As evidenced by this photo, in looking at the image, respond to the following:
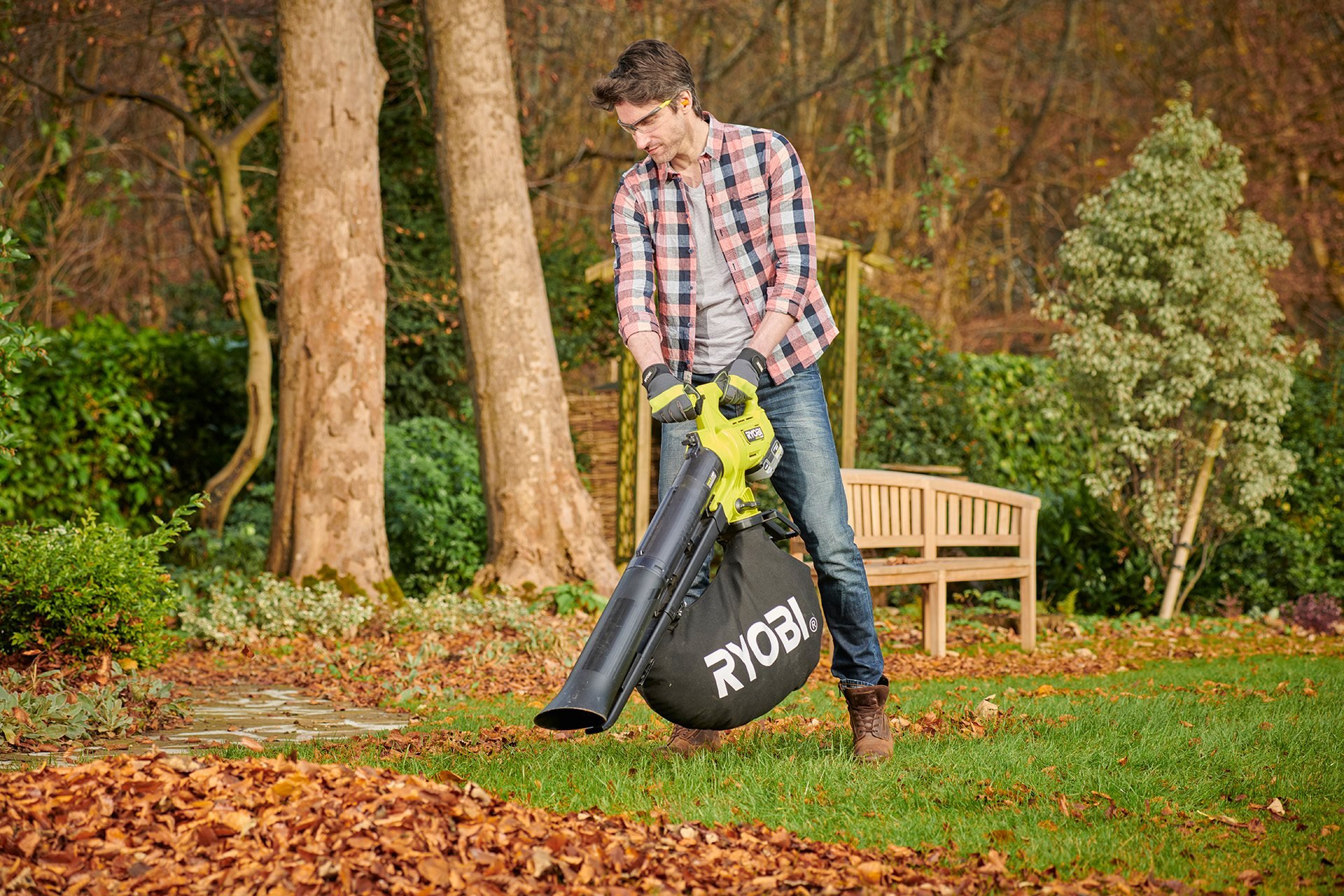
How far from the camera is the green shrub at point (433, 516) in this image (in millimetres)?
8742

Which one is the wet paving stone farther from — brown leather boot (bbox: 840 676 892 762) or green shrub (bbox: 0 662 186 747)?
brown leather boot (bbox: 840 676 892 762)

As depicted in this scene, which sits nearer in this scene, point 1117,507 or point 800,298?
point 800,298

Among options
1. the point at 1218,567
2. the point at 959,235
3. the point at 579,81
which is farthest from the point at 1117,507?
the point at 959,235

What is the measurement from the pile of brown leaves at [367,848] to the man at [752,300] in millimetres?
975

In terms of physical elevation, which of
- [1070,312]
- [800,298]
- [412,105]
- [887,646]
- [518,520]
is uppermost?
[412,105]

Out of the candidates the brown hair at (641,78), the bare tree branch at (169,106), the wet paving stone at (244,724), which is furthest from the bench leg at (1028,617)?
the bare tree branch at (169,106)

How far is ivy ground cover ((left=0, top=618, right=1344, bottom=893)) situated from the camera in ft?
8.49

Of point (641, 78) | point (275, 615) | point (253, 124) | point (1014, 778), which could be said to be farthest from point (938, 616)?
point (253, 124)

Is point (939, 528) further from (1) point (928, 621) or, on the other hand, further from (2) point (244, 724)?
(2) point (244, 724)

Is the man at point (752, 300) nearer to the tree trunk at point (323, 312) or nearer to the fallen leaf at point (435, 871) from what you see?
the fallen leaf at point (435, 871)

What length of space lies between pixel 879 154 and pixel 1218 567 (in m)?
11.6

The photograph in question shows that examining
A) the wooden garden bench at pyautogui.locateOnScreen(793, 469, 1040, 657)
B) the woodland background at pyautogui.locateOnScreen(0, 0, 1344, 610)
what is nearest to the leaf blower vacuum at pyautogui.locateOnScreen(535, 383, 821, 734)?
the wooden garden bench at pyautogui.locateOnScreen(793, 469, 1040, 657)

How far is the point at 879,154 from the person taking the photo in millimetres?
19172

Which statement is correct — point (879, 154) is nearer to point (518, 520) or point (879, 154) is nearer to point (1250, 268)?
point (1250, 268)
